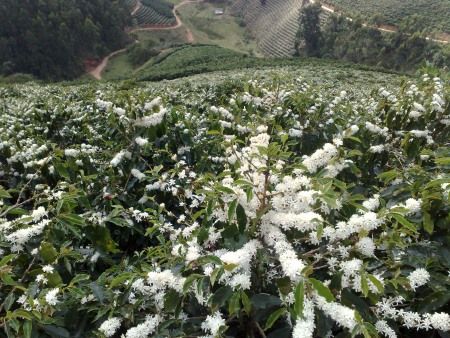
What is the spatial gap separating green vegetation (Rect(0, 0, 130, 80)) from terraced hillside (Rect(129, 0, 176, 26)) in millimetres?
11963

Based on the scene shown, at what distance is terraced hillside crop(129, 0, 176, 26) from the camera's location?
69.5 metres

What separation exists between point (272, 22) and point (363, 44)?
28.9 meters

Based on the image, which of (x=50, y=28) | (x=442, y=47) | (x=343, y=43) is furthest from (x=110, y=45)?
(x=442, y=47)

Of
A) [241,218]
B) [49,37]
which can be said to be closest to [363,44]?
[49,37]

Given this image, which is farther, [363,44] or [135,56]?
[135,56]

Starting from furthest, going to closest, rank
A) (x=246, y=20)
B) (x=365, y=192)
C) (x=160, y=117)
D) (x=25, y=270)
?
(x=246, y=20)
(x=160, y=117)
(x=365, y=192)
(x=25, y=270)

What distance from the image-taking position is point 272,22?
79250 millimetres

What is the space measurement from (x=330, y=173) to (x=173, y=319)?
111cm

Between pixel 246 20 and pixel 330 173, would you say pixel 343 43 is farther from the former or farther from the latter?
pixel 330 173

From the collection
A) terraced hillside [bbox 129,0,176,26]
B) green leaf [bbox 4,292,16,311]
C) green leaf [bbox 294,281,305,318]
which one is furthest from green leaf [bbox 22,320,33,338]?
terraced hillside [bbox 129,0,176,26]

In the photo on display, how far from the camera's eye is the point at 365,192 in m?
3.10

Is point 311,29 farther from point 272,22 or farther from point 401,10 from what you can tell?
point 272,22

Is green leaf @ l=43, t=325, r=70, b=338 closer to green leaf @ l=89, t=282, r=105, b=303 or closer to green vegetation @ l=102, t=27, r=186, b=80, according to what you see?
green leaf @ l=89, t=282, r=105, b=303

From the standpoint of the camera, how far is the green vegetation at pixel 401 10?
191 feet
